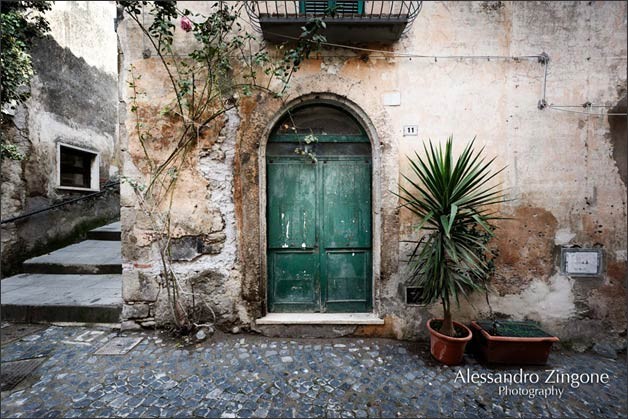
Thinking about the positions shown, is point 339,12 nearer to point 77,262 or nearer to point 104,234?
point 77,262

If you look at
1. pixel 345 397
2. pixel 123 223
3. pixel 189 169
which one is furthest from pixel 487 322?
pixel 123 223

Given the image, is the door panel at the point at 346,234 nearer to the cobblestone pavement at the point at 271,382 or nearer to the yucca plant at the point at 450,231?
the cobblestone pavement at the point at 271,382

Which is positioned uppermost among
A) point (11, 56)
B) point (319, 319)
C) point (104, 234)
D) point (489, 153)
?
point (11, 56)

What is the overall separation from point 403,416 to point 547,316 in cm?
235

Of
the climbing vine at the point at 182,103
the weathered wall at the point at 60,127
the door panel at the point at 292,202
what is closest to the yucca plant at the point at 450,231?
the door panel at the point at 292,202

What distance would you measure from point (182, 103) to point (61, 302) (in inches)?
110

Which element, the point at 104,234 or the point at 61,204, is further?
the point at 104,234

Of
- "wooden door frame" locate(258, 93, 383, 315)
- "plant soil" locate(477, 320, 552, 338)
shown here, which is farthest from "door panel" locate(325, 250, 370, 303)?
"plant soil" locate(477, 320, 552, 338)

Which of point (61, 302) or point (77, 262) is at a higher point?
point (77, 262)

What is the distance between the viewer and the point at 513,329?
111 inches

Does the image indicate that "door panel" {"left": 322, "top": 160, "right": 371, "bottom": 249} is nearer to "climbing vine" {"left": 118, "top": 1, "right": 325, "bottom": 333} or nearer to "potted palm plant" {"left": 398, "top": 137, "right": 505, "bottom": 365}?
"potted palm plant" {"left": 398, "top": 137, "right": 505, "bottom": 365}

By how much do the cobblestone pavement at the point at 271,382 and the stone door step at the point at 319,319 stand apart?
0.65ft

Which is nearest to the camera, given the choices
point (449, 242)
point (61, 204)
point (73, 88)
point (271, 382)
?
point (271, 382)

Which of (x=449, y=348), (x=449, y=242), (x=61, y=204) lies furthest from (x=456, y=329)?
(x=61, y=204)
